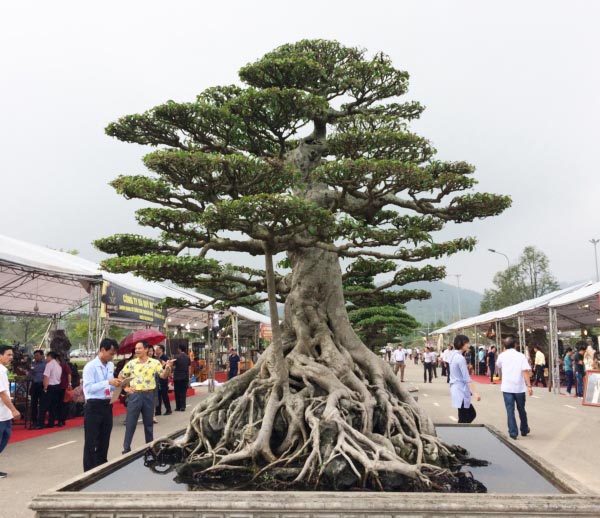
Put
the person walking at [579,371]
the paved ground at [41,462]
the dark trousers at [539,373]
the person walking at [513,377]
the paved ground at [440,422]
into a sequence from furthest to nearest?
the dark trousers at [539,373], the person walking at [579,371], the person walking at [513,377], the paved ground at [440,422], the paved ground at [41,462]

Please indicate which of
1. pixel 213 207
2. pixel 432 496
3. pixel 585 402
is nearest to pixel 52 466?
pixel 213 207

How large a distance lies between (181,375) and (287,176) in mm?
9187

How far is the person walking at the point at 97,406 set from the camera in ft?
19.4

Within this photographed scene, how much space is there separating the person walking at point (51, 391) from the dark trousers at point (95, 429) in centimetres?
602

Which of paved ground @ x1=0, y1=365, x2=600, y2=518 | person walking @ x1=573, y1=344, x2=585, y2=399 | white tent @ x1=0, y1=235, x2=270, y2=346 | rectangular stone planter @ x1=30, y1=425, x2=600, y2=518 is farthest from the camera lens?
person walking @ x1=573, y1=344, x2=585, y2=399

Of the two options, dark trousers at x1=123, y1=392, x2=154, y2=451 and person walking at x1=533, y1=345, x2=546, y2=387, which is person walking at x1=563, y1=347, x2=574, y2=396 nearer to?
person walking at x1=533, y1=345, x2=546, y2=387

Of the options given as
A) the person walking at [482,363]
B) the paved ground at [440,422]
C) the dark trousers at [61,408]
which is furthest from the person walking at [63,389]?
the person walking at [482,363]

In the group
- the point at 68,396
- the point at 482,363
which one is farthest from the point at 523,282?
the point at 68,396

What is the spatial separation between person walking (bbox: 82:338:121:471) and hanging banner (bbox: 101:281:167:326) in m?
5.55

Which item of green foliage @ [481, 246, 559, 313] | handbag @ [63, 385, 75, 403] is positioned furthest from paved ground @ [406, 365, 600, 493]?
green foliage @ [481, 246, 559, 313]

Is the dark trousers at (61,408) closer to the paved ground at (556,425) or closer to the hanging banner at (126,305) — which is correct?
the hanging banner at (126,305)

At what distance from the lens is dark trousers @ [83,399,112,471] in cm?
592

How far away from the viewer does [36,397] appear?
11.6 metres

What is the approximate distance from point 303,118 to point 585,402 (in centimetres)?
1168
